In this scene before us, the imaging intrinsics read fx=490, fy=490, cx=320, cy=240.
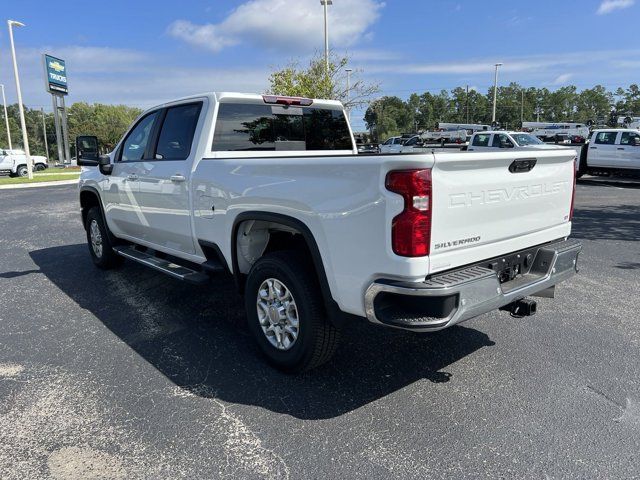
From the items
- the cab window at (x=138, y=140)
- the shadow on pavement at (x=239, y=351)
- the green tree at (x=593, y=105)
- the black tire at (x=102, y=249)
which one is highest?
the green tree at (x=593, y=105)

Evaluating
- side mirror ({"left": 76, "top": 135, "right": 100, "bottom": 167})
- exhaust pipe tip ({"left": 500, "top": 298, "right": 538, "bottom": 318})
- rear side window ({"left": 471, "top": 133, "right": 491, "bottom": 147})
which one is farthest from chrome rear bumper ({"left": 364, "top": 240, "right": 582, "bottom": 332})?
rear side window ({"left": 471, "top": 133, "right": 491, "bottom": 147})

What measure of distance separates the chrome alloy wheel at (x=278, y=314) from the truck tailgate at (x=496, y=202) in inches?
44.1

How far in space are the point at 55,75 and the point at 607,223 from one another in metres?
56.2

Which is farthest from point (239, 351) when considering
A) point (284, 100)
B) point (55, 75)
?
point (55, 75)

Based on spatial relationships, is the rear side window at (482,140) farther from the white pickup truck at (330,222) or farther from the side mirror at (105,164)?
the side mirror at (105,164)

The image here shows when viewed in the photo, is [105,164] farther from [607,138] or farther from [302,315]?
[607,138]

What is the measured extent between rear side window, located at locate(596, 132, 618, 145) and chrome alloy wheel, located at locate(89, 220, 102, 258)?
16481mm

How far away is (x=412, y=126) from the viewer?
4171 inches

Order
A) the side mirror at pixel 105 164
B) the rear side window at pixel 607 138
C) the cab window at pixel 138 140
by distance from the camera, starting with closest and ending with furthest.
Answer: the cab window at pixel 138 140
the side mirror at pixel 105 164
the rear side window at pixel 607 138

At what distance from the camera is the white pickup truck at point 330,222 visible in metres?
2.68

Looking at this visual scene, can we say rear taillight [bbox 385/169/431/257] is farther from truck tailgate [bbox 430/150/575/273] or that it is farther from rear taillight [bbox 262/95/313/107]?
rear taillight [bbox 262/95/313/107]

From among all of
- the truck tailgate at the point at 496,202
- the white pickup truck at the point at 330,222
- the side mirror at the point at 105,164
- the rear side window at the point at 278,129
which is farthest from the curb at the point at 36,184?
the truck tailgate at the point at 496,202

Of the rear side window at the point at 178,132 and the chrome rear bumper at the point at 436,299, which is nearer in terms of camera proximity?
the chrome rear bumper at the point at 436,299

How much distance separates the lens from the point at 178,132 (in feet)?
15.3
